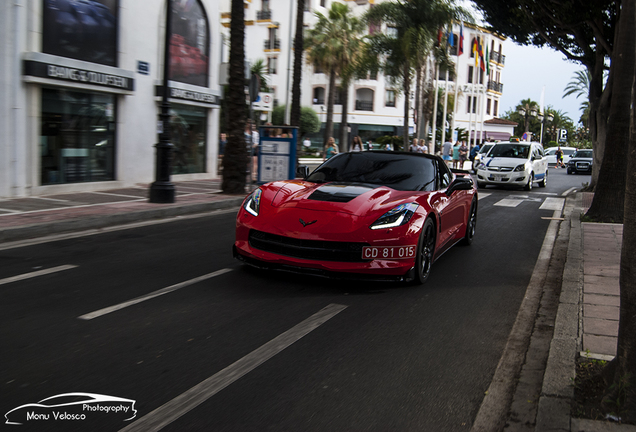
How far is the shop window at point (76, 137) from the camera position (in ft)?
43.3

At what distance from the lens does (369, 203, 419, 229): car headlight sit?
5.67m

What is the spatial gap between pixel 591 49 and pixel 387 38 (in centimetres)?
1802

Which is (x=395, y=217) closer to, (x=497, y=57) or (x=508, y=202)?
(x=508, y=202)

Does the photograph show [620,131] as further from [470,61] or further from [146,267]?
[470,61]

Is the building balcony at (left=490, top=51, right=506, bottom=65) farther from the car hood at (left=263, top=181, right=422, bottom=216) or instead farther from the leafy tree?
the car hood at (left=263, top=181, right=422, bottom=216)

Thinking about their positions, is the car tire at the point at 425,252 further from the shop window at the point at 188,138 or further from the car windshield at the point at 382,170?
the shop window at the point at 188,138

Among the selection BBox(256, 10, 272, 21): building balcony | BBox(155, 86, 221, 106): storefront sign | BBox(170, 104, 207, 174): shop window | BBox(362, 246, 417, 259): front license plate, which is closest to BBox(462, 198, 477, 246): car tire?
BBox(362, 246, 417, 259): front license plate

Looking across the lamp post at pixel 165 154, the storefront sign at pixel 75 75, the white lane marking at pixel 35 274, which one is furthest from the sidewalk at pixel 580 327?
the storefront sign at pixel 75 75

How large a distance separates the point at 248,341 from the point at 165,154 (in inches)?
345

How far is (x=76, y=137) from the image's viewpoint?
14.0 metres

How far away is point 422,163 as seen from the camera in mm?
7281

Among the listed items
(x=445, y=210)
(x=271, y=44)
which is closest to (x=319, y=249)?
(x=445, y=210)

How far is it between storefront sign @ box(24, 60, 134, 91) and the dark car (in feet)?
97.0

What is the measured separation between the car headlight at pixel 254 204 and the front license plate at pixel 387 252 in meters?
1.24
